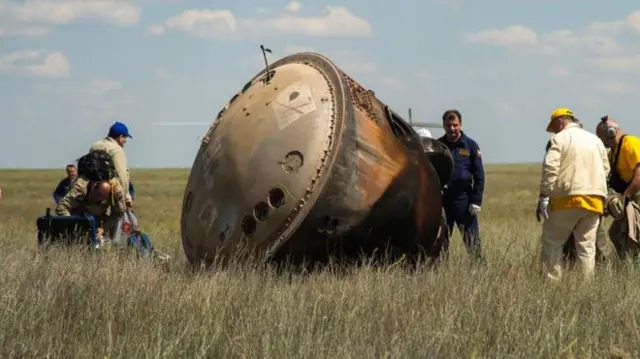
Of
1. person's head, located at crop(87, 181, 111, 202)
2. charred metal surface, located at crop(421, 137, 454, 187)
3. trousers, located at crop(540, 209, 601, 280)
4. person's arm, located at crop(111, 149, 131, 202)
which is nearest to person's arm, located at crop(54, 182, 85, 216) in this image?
person's head, located at crop(87, 181, 111, 202)

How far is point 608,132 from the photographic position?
31.0 ft

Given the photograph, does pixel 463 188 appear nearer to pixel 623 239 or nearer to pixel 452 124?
pixel 452 124

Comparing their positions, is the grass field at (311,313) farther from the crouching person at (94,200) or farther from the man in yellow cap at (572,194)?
the crouching person at (94,200)

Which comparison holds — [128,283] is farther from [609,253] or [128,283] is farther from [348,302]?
[609,253]

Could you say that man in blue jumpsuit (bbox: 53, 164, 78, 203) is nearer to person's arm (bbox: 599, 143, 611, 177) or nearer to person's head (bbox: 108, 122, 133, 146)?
person's head (bbox: 108, 122, 133, 146)

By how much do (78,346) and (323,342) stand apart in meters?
1.47

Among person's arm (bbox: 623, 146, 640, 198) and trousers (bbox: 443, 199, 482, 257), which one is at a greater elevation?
person's arm (bbox: 623, 146, 640, 198)

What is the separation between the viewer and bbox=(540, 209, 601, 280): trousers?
8758 mm

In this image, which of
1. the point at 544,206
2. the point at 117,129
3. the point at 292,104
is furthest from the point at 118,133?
the point at 544,206

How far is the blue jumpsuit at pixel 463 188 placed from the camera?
33.8 feet

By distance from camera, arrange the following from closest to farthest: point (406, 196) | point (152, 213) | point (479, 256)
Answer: point (406, 196) → point (479, 256) → point (152, 213)

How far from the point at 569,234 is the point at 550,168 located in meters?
0.69

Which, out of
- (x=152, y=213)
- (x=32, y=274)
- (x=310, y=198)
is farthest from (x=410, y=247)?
(x=152, y=213)

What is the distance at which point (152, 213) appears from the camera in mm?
25297
